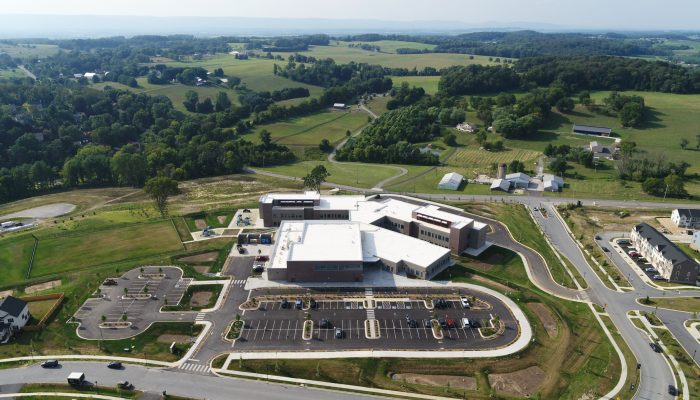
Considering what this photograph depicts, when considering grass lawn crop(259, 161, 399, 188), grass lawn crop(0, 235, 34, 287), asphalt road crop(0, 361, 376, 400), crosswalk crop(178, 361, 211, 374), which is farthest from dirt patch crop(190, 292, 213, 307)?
grass lawn crop(259, 161, 399, 188)

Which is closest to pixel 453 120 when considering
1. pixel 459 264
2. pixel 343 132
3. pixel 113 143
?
pixel 343 132

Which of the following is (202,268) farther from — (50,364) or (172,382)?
(172,382)

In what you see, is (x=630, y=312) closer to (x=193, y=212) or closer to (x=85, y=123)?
(x=193, y=212)

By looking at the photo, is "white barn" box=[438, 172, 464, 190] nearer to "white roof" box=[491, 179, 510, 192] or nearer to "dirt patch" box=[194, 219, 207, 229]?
"white roof" box=[491, 179, 510, 192]

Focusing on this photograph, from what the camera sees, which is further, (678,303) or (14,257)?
(14,257)

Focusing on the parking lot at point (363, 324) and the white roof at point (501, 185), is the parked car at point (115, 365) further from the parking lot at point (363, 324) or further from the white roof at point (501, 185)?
the white roof at point (501, 185)

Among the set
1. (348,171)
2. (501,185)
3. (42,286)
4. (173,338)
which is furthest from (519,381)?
(348,171)

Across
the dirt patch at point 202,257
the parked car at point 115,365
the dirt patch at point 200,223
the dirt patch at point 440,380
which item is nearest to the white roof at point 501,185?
the dirt patch at point 200,223
